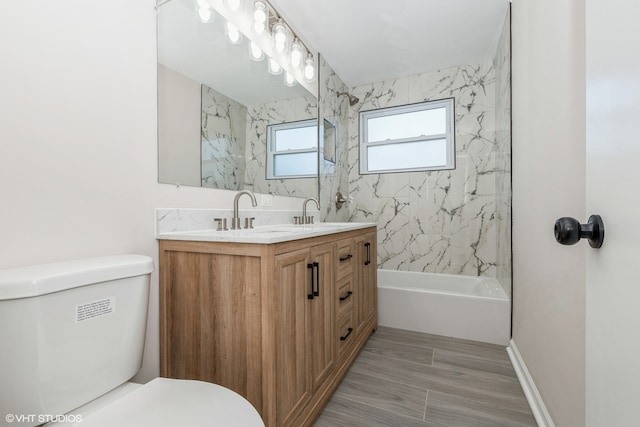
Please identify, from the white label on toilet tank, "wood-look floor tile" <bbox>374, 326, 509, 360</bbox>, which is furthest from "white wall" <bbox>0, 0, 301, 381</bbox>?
"wood-look floor tile" <bbox>374, 326, 509, 360</bbox>

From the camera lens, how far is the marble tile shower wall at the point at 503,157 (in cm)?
211

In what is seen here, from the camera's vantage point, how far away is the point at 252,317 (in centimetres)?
107

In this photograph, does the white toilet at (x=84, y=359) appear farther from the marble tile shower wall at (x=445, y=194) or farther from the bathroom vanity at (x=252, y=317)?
the marble tile shower wall at (x=445, y=194)

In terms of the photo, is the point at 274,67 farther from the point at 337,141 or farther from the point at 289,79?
the point at 337,141

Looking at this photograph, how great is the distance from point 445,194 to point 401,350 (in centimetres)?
165

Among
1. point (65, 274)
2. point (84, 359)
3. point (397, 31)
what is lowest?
point (84, 359)

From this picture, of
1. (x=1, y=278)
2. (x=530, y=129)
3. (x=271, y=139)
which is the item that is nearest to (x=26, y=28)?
(x=1, y=278)

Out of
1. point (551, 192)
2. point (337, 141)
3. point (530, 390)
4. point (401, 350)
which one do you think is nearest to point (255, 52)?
point (337, 141)

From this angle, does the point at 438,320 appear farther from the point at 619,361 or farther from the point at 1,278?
the point at 1,278

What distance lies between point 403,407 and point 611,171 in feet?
4.84

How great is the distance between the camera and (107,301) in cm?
88

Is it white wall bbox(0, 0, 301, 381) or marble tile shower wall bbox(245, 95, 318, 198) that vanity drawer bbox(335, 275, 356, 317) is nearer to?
marble tile shower wall bbox(245, 95, 318, 198)

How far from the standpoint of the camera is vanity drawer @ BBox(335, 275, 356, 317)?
5.49ft

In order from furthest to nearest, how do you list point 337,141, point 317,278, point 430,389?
point 337,141 → point 430,389 → point 317,278
